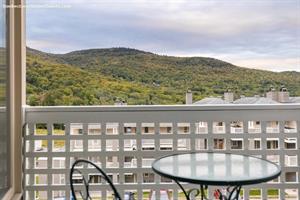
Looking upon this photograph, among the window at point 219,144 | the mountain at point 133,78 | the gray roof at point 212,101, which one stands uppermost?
the mountain at point 133,78

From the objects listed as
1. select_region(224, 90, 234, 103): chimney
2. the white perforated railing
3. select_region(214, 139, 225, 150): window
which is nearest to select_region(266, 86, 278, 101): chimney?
the white perforated railing

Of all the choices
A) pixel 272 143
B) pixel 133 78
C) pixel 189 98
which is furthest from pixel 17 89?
pixel 272 143

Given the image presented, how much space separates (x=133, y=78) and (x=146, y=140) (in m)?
0.54

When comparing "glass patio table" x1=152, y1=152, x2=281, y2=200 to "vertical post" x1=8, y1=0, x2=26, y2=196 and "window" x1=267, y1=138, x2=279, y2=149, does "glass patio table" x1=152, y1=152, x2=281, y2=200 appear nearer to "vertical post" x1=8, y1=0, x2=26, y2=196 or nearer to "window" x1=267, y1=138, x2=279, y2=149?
"window" x1=267, y1=138, x2=279, y2=149

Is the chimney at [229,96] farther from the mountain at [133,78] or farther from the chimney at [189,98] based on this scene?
the chimney at [189,98]

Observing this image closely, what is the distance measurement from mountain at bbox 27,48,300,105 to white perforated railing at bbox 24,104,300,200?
0.61 ft

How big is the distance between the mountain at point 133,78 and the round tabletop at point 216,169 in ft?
2.18

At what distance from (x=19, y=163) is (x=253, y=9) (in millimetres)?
2154

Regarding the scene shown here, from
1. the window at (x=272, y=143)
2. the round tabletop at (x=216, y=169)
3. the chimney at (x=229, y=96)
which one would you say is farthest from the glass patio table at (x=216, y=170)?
the chimney at (x=229, y=96)

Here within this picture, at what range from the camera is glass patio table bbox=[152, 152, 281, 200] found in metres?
1.76

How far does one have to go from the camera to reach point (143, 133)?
8.59ft

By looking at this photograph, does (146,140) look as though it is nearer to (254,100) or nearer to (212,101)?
(212,101)

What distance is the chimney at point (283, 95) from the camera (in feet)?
8.94

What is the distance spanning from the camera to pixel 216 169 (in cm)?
197
